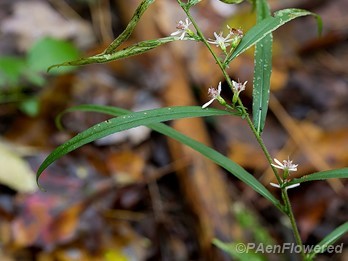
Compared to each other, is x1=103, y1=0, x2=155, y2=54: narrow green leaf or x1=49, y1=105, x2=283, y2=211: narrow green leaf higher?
x1=103, y1=0, x2=155, y2=54: narrow green leaf

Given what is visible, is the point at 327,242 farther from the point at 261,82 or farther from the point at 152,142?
the point at 152,142

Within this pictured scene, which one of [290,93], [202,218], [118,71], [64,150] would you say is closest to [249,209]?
[202,218]

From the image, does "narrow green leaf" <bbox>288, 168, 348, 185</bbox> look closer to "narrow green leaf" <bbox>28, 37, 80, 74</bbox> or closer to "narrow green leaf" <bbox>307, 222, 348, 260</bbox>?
"narrow green leaf" <bbox>307, 222, 348, 260</bbox>

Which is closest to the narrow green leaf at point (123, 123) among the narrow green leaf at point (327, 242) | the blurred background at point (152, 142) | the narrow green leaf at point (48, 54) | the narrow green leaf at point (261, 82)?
the narrow green leaf at point (261, 82)

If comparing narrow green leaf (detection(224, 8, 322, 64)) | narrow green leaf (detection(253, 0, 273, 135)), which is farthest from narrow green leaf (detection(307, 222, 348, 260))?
narrow green leaf (detection(224, 8, 322, 64))

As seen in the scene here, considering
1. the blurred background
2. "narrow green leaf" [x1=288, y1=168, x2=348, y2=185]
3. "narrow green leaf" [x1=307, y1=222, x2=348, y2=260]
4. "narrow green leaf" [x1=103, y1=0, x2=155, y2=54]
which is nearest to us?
"narrow green leaf" [x1=103, y1=0, x2=155, y2=54]

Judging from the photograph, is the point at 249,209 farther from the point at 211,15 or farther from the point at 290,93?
the point at 211,15
